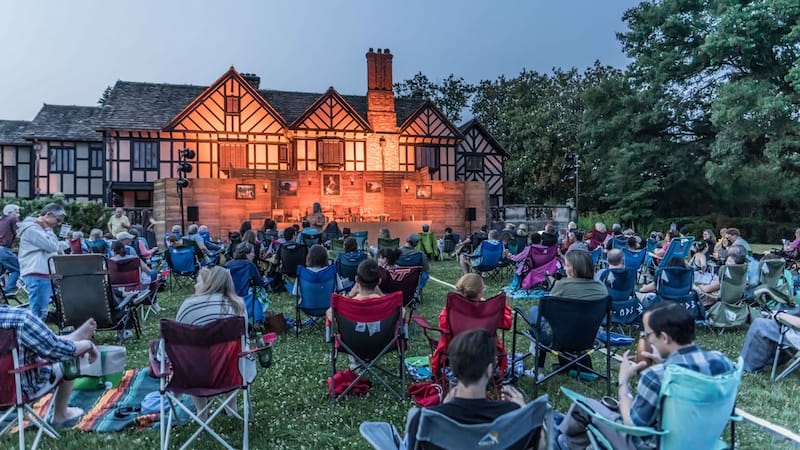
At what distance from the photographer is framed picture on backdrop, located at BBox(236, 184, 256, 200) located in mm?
21125

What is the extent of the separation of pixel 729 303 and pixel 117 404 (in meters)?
6.47

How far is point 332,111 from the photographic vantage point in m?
25.3

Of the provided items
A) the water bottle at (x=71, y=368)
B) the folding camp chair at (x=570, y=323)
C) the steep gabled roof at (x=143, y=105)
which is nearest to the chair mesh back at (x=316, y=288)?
the folding camp chair at (x=570, y=323)

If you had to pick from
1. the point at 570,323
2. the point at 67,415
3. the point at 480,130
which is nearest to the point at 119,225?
the point at 67,415

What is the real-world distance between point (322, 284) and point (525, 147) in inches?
1111

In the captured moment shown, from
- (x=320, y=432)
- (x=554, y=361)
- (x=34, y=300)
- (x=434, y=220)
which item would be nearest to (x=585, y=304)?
(x=554, y=361)

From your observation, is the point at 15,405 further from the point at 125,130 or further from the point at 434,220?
the point at 125,130

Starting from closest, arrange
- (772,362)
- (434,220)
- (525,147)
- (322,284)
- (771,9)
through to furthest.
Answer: (772,362)
(322,284)
(771,9)
(434,220)
(525,147)

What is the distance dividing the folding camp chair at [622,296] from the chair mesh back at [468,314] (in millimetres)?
2130

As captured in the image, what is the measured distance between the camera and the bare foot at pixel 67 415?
366cm

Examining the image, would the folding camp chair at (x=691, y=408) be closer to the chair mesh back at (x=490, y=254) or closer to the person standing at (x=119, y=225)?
the chair mesh back at (x=490, y=254)

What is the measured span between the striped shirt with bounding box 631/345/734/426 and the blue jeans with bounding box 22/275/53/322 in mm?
6361

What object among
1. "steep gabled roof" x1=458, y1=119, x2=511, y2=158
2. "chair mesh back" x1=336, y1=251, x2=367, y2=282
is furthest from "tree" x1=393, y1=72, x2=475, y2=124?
"chair mesh back" x1=336, y1=251, x2=367, y2=282

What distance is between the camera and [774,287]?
5930mm
